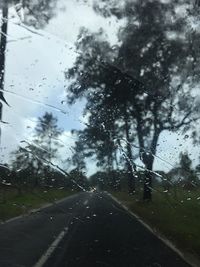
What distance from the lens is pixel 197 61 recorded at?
673cm

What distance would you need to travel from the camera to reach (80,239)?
8.41 m

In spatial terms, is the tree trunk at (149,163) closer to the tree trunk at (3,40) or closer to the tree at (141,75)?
the tree at (141,75)

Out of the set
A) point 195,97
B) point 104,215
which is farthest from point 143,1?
point 104,215

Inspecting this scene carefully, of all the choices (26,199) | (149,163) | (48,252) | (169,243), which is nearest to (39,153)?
(26,199)

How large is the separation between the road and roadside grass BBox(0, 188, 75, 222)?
0.38 feet

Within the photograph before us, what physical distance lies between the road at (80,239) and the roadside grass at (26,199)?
116mm

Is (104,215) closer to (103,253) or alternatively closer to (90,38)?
(103,253)

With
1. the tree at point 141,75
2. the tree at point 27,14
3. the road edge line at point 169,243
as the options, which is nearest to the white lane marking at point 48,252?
the road edge line at point 169,243

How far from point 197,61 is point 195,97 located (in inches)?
16.3

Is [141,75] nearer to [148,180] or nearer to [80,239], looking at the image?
[148,180]

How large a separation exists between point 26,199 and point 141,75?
2.03 m

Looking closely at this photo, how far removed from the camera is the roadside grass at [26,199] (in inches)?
276

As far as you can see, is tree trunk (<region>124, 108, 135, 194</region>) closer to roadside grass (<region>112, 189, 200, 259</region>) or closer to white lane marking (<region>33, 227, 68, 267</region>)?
roadside grass (<region>112, 189, 200, 259</region>)

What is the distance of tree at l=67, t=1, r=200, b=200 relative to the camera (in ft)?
21.4
